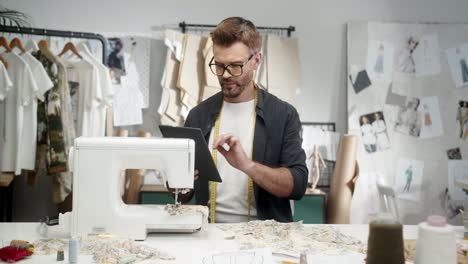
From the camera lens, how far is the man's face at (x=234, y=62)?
1.97m

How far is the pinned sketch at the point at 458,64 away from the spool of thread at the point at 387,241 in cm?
306

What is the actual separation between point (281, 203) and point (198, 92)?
5.71 feet

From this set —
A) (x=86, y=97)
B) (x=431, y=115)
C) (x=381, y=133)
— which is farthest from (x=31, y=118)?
(x=431, y=115)

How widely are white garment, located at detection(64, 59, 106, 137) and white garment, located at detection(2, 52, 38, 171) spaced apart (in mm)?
363

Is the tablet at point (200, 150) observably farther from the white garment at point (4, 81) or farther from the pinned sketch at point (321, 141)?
the pinned sketch at point (321, 141)

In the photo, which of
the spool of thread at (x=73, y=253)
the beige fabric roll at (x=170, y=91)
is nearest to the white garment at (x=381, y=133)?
the beige fabric roll at (x=170, y=91)

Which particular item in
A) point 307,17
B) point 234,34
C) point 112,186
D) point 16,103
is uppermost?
point 307,17

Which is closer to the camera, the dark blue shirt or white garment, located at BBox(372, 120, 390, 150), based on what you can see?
A: the dark blue shirt

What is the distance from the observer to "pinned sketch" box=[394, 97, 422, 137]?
3.74 m

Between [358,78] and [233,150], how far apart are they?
229 cm

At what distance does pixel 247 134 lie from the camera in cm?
207

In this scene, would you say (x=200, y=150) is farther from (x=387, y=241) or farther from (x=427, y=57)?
(x=427, y=57)

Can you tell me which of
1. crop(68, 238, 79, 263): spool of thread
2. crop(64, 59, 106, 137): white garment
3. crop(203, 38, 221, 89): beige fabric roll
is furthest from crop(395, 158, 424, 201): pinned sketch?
crop(68, 238, 79, 263): spool of thread

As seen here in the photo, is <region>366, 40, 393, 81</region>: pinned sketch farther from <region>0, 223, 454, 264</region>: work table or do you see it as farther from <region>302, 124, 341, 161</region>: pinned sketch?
<region>0, 223, 454, 264</region>: work table
